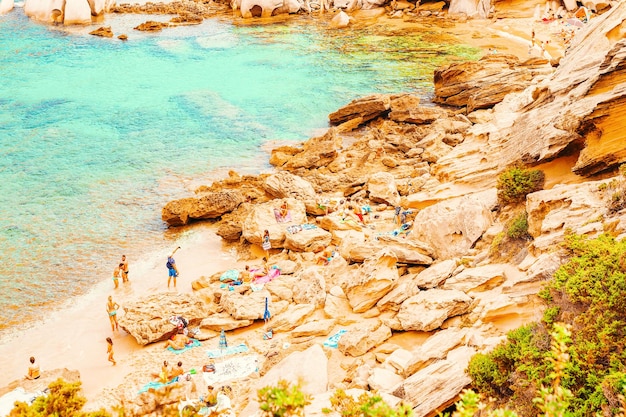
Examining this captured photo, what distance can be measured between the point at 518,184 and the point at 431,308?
528 centimetres

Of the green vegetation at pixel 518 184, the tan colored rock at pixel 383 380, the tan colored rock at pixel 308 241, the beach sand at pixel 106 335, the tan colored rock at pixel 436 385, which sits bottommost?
the beach sand at pixel 106 335

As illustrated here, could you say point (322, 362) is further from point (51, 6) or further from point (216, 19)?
point (51, 6)

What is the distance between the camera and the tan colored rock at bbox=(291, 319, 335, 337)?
15930 mm

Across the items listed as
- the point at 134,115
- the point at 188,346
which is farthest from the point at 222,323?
the point at 134,115

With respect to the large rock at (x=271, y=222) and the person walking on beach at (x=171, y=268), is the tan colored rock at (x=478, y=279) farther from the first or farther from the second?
the person walking on beach at (x=171, y=268)

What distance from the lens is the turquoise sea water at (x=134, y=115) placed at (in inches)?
972

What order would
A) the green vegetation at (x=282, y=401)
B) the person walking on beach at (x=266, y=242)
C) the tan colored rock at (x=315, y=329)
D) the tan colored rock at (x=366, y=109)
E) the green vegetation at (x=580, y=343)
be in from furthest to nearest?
the tan colored rock at (x=366, y=109), the person walking on beach at (x=266, y=242), the tan colored rock at (x=315, y=329), the green vegetation at (x=580, y=343), the green vegetation at (x=282, y=401)

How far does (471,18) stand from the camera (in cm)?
5694

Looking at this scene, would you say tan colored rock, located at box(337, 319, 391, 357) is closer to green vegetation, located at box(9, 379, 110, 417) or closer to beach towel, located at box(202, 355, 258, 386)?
beach towel, located at box(202, 355, 258, 386)

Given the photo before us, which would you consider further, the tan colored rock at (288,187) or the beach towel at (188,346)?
the tan colored rock at (288,187)

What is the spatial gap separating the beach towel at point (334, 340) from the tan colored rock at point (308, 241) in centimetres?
639

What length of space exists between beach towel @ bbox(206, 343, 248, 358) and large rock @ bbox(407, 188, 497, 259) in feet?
21.6

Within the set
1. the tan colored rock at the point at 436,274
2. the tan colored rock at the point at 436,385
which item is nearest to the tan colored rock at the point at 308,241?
the tan colored rock at the point at 436,274

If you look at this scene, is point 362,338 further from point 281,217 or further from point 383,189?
point 383,189
